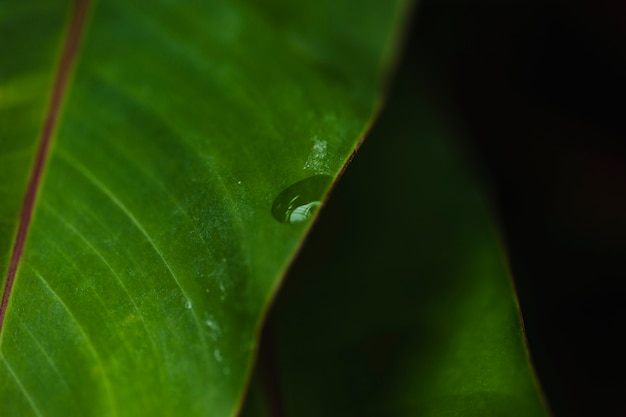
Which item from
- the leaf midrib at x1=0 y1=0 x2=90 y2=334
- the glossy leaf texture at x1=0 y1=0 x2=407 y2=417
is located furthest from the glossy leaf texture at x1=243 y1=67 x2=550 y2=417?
the leaf midrib at x1=0 y1=0 x2=90 y2=334

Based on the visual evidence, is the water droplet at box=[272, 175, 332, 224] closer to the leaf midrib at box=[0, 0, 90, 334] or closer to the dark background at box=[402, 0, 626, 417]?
the leaf midrib at box=[0, 0, 90, 334]

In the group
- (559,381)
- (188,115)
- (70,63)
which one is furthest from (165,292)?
(559,381)

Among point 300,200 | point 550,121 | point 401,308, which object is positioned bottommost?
point 550,121

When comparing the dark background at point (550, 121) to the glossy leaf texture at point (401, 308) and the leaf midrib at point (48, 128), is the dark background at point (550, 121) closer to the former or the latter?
the glossy leaf texture at point (401, 308)

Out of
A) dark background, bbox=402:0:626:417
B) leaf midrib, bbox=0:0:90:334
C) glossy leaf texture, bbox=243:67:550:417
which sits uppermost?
leaf midrib, bbox=0:0:90:334

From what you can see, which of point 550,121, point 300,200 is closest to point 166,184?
point 300,200

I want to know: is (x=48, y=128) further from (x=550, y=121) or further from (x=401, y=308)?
(x=550, y=121)
